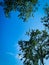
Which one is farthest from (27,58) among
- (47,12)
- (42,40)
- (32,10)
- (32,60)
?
(32,10)

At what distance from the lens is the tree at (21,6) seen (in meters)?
18.6

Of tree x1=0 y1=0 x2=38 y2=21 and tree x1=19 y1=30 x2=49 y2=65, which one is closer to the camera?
tree x1=0 y1=0 x2=38 y2=21

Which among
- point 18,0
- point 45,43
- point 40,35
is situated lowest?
point 18,0

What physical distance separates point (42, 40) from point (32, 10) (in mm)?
29715

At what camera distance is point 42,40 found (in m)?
49.2

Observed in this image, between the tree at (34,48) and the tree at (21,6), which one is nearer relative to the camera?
the tree at (21,6)

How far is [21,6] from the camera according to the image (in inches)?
749

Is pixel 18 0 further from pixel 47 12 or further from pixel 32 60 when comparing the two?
pixel 32 60

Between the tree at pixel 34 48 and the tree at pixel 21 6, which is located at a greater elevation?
the tree at pixel 34 48

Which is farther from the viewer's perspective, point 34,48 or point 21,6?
point 34,48

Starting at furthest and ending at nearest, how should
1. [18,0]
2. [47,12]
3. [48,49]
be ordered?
[48,49] → [47,12] → [18,0]

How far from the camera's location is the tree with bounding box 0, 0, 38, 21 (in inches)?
731

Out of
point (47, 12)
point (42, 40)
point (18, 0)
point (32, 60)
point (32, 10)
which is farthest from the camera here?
point (32, 60)

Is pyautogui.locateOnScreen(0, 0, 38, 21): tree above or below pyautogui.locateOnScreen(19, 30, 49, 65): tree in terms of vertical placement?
below
